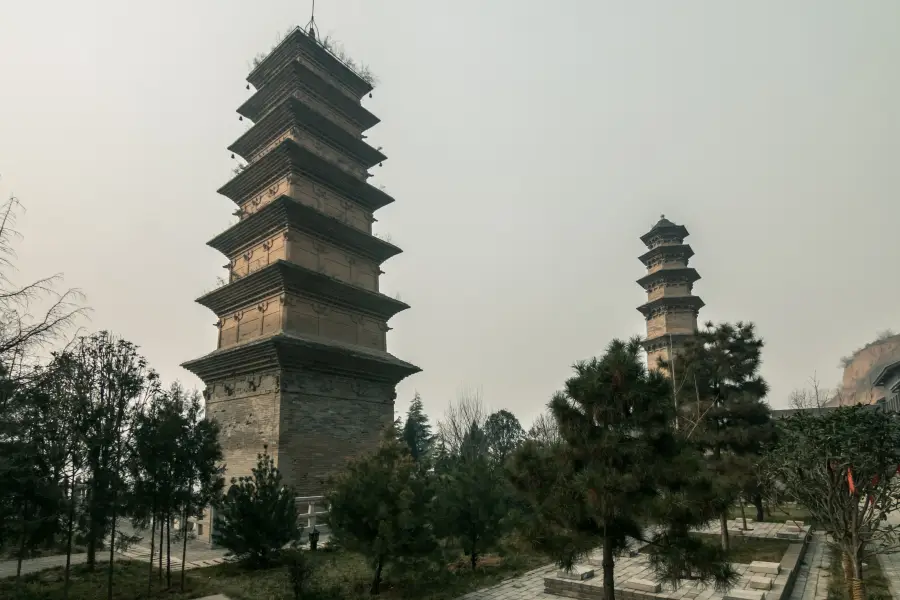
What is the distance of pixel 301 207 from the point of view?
797 inches

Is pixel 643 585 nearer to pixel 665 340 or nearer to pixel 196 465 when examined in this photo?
pixel 196 465

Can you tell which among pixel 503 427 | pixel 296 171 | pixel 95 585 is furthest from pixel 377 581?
pixel 503 427

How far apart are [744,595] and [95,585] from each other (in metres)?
13.4

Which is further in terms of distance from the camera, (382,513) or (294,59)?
(294,59)

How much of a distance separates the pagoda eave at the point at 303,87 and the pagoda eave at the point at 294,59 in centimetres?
42

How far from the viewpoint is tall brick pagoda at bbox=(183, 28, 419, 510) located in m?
18.4

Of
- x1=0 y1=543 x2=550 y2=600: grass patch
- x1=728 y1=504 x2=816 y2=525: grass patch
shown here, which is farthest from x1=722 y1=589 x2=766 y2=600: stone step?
x1=728 y1=504 x2=816 y2=525: grass patch

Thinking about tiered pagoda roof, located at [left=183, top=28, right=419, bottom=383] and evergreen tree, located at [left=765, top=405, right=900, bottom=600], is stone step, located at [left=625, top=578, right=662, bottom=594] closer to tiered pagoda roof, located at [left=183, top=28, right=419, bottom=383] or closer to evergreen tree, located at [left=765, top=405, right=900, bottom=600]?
evergreen tree, located at [left=765, top=405, right=900, bottom=600]

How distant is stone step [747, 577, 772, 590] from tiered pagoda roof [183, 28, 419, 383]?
13.9m

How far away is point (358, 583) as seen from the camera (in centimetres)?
1104

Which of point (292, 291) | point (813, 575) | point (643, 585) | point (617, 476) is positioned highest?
point (292, 291)

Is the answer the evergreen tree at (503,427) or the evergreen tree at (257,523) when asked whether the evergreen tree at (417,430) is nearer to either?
the evergreen tree at (503,427)

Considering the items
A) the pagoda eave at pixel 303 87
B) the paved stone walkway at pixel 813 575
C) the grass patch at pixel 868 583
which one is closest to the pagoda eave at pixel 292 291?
the pagoda eave at pixel 303 87

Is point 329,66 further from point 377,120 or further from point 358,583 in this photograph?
point 358,583
